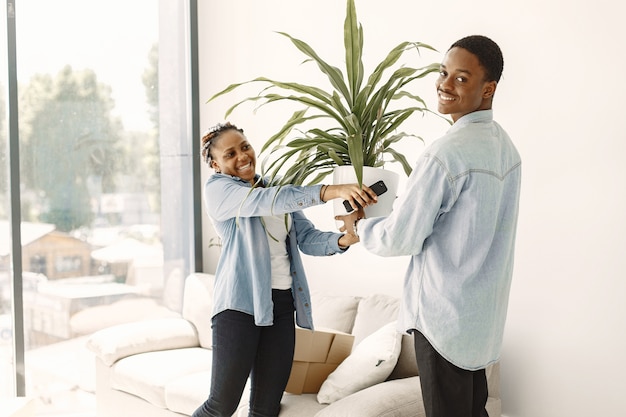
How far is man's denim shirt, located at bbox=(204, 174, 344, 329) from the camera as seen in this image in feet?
7.63

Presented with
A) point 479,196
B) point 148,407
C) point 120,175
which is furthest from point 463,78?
point 120,175

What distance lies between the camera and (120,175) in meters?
4.59

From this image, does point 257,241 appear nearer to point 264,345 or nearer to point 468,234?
point 264,345

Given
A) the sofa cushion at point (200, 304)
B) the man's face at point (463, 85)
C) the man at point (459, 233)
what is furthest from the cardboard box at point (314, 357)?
the sofa cushion at point (200, 304)

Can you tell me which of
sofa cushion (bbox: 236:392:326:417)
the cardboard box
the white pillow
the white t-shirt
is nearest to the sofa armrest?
sofa cushion (bbox: 236:392:326:417)

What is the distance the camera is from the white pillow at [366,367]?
8.78 feet

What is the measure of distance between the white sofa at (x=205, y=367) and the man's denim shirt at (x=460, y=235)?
0.71m

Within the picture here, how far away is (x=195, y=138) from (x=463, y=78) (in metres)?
3.28

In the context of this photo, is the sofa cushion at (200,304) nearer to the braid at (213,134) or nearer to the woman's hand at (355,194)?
the braid at (213,134)

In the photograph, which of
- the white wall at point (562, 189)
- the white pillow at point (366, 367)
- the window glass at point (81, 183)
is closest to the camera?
the white wall at point (562, 189)

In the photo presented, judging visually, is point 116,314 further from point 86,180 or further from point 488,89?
point 488,89

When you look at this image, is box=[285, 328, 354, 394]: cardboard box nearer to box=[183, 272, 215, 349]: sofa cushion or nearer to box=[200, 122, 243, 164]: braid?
box=[200, 122, 243, 164]: braid

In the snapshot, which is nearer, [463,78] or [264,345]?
[463,78]

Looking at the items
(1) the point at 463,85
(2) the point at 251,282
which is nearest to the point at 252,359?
(2) the point at 251,282
